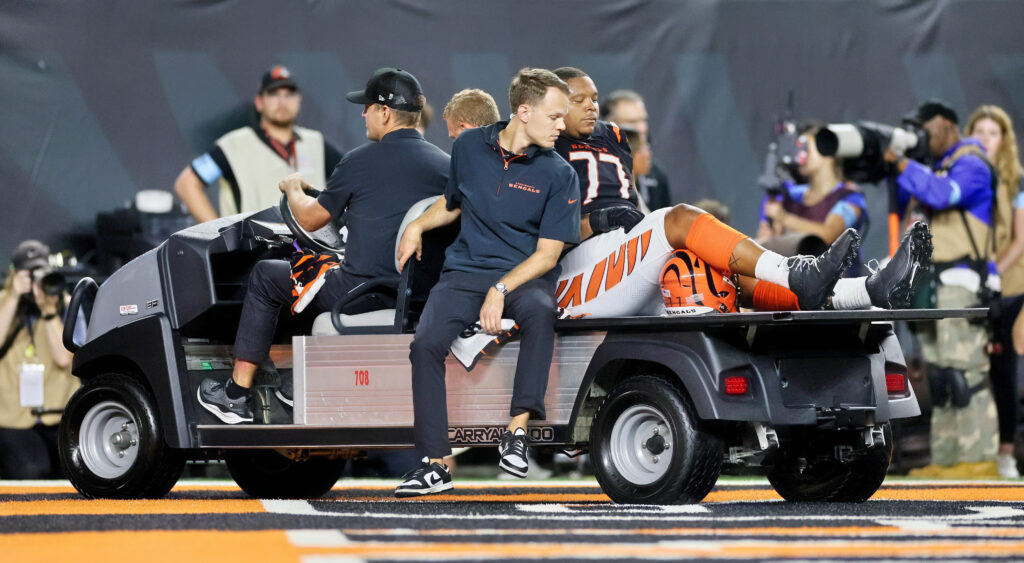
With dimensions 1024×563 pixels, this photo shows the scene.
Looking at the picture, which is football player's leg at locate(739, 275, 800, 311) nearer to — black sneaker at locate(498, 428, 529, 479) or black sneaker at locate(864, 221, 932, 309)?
black sneaker at locate(864, 221, 932, 309)

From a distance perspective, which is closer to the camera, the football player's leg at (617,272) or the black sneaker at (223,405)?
the football player's leg at (617,272)

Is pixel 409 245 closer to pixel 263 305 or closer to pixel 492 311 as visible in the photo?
pixel 492 311

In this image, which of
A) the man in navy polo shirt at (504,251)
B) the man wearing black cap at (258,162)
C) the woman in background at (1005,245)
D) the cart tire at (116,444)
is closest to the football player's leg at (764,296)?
the man in navy polo shirt at (504,251)

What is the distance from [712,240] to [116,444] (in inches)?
114

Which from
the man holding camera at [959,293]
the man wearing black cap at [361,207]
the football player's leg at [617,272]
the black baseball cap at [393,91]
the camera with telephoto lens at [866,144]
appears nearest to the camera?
the football player's leg at [617,272]

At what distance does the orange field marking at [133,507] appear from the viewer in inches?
234

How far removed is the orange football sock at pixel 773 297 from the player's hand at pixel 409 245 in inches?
52.1

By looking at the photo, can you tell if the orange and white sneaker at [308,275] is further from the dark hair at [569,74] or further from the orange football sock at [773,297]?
the orange football sock at [773,297]

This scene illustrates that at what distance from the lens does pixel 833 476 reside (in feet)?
21.3

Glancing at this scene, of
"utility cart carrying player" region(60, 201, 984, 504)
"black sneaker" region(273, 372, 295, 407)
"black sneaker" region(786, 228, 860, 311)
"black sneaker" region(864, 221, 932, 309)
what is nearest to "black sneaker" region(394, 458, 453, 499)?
"utility cart carrying player" region(60, 201, 984, 504)

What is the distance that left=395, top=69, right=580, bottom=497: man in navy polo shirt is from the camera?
240 inches

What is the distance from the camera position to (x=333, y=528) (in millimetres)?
5008

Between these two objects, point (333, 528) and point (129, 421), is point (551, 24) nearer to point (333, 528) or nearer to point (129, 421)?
point (129, 421)

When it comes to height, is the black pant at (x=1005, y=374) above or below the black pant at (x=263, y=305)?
below
